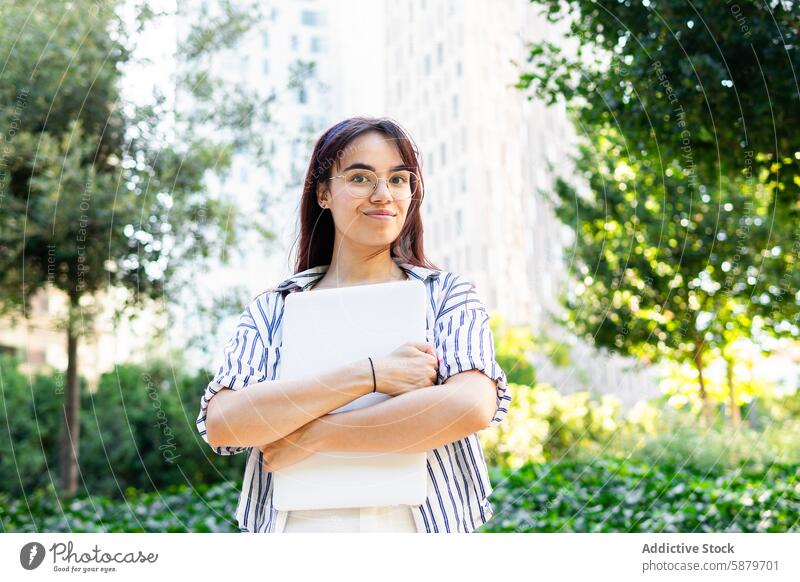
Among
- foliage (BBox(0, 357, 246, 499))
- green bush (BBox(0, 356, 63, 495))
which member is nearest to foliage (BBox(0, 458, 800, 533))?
foliage (BBox(0, 357, 246, 499))

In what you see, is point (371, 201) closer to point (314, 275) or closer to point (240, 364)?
point (314, 275)

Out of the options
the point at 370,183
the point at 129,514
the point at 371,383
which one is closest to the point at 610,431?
the point at 129,514

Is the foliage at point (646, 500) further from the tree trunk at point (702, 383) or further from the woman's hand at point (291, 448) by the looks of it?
the woman's hand at point (291, 448)

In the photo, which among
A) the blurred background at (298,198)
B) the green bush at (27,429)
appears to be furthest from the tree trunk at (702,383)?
the green bush at (27,429)

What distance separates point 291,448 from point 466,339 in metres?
0.40

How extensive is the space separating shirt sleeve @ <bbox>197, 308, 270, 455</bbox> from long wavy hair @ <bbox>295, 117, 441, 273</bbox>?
0.27m

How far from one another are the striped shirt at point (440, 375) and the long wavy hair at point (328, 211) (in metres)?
0.13

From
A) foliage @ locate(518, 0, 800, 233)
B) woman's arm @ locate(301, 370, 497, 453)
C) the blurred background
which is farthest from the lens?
the blurred background

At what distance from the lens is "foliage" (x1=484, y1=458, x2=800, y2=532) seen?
180 inches

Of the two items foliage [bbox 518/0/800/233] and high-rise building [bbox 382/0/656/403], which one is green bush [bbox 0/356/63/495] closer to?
high-rise building [bbox 382/0/656/403]

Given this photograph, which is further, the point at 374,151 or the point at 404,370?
the point at 374,151

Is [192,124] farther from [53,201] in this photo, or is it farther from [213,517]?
[213,517]

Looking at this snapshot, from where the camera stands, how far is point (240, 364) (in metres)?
1.72

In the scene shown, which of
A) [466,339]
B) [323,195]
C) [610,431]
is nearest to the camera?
[466,339]
